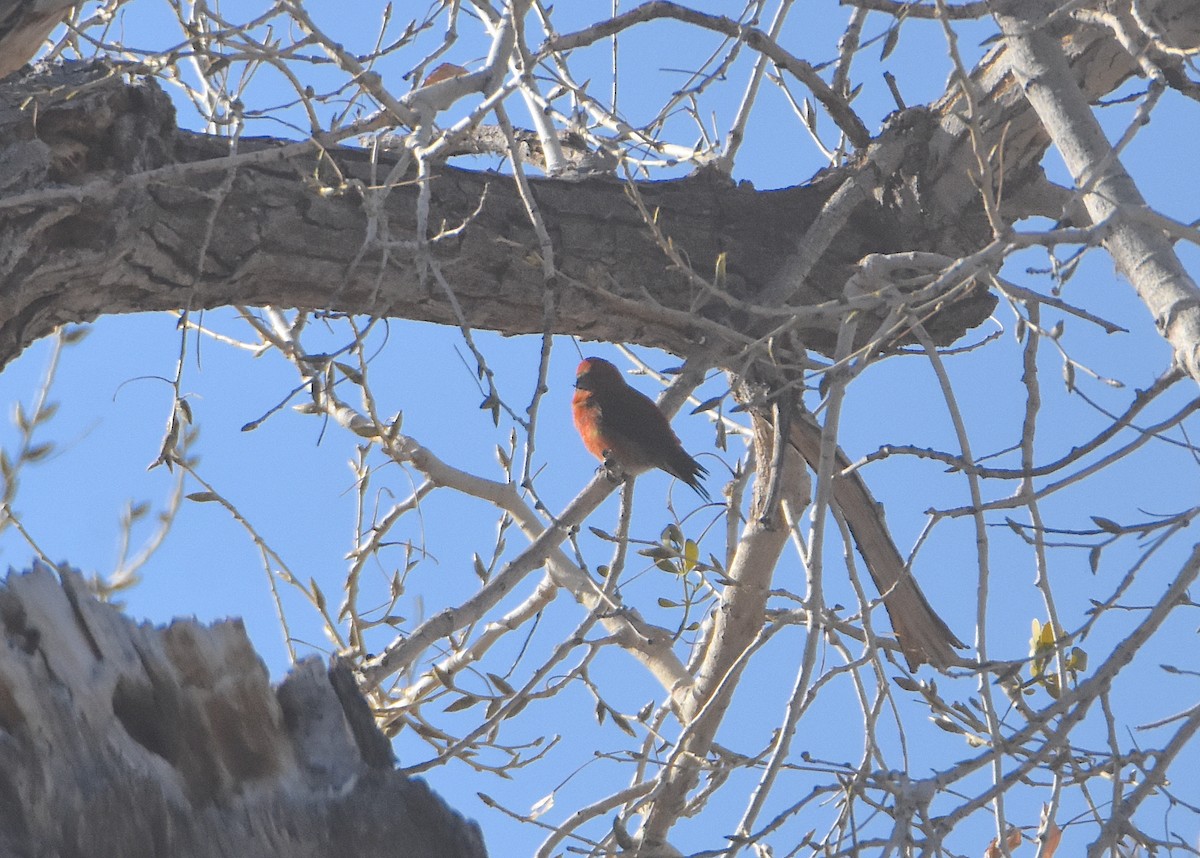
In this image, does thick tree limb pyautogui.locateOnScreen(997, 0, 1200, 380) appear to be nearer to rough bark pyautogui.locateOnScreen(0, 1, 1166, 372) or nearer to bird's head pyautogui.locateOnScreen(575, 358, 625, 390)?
rough bark pyautogui.locateOnScreen(0, 1, 1166, 372)

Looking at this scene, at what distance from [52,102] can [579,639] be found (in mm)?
1612

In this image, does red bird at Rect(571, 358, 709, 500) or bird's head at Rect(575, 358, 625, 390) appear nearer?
red bird at Rect(571, 358, 709, 500)

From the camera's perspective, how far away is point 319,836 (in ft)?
5.16

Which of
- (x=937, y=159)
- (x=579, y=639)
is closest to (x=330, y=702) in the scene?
(x=579, y=639)

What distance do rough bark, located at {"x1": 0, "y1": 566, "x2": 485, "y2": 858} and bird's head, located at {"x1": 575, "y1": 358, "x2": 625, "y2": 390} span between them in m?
3.69

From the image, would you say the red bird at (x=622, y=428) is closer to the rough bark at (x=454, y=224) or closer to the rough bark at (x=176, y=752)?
the rough bark at (x=454, y=224)

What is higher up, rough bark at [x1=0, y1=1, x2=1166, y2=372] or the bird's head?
the bird's head

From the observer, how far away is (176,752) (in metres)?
1.60

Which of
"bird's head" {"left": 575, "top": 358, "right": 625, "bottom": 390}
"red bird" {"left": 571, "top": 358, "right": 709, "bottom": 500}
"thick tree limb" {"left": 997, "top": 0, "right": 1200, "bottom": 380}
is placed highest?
"bird's head" {"left": 575, "top": 358, "right": 625, "bottom": 390}

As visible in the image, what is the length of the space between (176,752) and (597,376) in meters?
3.94

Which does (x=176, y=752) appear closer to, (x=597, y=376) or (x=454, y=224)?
(x=454, y=224)

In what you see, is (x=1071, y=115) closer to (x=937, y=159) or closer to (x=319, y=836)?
(x=937, y=159)

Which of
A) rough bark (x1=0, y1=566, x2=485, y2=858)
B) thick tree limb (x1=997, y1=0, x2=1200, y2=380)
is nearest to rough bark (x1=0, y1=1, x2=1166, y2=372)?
thick tree limb (x1=997, y1=0, x2=1200, y2=380)

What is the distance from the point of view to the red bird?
4.73 m
